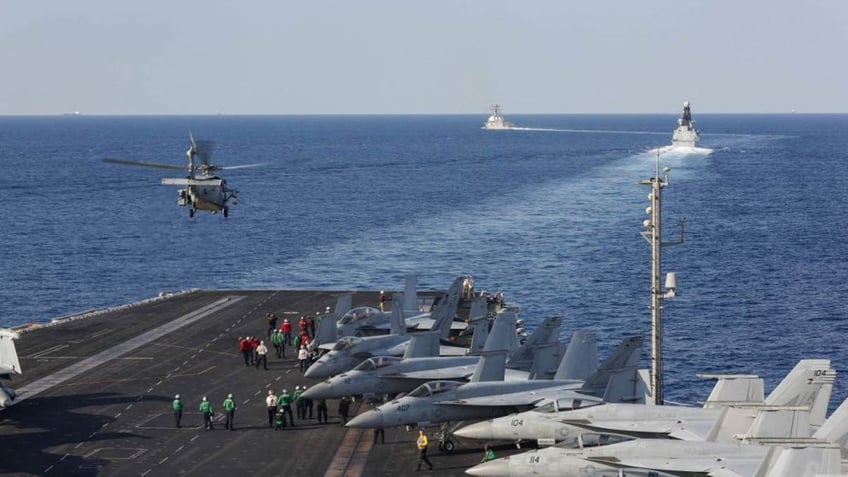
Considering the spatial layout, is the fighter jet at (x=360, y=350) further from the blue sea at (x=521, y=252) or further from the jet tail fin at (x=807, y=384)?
the jet tail fin at (x=807, y=384)

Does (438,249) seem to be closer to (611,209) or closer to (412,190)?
(611,209)

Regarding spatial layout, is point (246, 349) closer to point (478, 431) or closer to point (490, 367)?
point (490, 367)

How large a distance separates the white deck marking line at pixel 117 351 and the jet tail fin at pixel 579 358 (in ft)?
77.5

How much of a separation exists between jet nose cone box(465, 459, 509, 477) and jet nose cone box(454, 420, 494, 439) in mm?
4183

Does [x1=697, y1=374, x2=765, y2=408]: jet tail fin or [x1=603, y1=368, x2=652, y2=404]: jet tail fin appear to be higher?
[x1=697, y1=374, x2=765, y2=408]: jet tail fin

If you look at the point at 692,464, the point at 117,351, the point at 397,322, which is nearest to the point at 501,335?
the point at 397,322

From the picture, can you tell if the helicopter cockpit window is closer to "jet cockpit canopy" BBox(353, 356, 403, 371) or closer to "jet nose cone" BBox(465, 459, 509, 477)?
"jet cockpit canopy" BBox(353, 356, 403, 371)

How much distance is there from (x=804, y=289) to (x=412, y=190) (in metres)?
93.3

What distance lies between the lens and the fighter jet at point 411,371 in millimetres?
46781

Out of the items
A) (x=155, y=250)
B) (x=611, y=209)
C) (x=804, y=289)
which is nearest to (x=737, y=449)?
(x=804, y=289)

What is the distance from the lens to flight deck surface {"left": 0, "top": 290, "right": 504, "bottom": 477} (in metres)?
40.5

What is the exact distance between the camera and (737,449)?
1398 inches

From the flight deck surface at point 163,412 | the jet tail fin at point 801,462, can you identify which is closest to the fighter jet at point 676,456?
the jet tail fin at point 801,462

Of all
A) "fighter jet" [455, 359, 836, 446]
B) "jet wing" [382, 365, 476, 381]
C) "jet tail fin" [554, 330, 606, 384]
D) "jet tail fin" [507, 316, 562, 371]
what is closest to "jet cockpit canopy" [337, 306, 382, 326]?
"jet tail fin" [507, 316, 562, 371]
